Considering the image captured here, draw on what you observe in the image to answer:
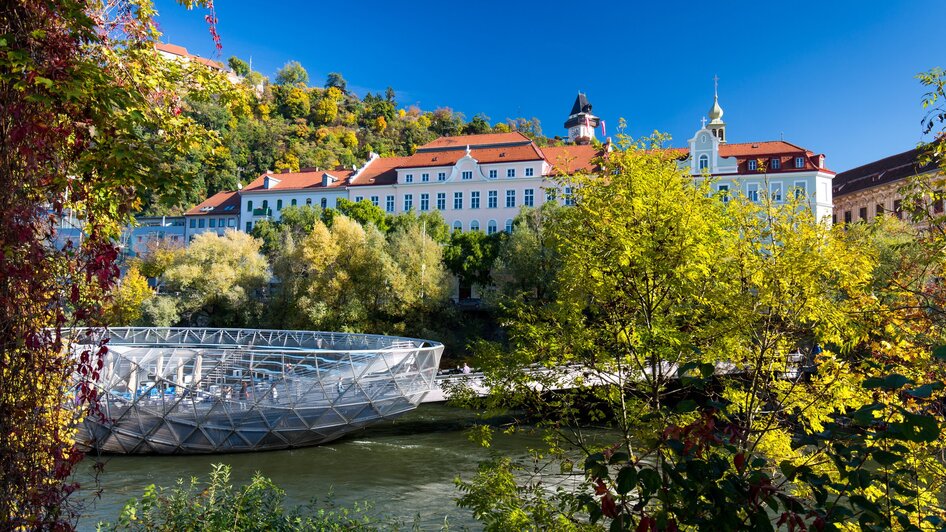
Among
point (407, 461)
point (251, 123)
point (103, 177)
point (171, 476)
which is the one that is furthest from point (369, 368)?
point (251, 123)

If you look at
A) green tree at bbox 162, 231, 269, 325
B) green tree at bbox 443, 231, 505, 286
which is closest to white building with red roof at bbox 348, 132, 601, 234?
green tree at bbox 443, 231, 505, 286

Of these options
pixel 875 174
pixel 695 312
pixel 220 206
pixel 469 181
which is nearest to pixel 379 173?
pixel 469 181

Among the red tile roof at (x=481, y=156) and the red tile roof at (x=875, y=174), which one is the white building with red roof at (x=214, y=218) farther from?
the red tile roof at (x=875, y=174)

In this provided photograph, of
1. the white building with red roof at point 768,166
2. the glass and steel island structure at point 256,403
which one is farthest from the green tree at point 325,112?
the glass and steel island structure at point 256,403

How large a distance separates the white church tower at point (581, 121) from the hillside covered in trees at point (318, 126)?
377 centimetres

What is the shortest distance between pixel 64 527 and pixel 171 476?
16.9m

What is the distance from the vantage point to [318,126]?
5118 inches

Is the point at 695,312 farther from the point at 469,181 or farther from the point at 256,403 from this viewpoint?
the point at 469,181

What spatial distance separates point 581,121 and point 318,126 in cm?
5071

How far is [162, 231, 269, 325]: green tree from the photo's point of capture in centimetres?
4625

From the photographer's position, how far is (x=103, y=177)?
463cm

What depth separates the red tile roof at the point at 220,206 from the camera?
74.9 m

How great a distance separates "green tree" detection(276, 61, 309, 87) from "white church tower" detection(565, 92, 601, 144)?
6123 cm

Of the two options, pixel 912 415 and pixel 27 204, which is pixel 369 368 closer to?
pixel 27 204
